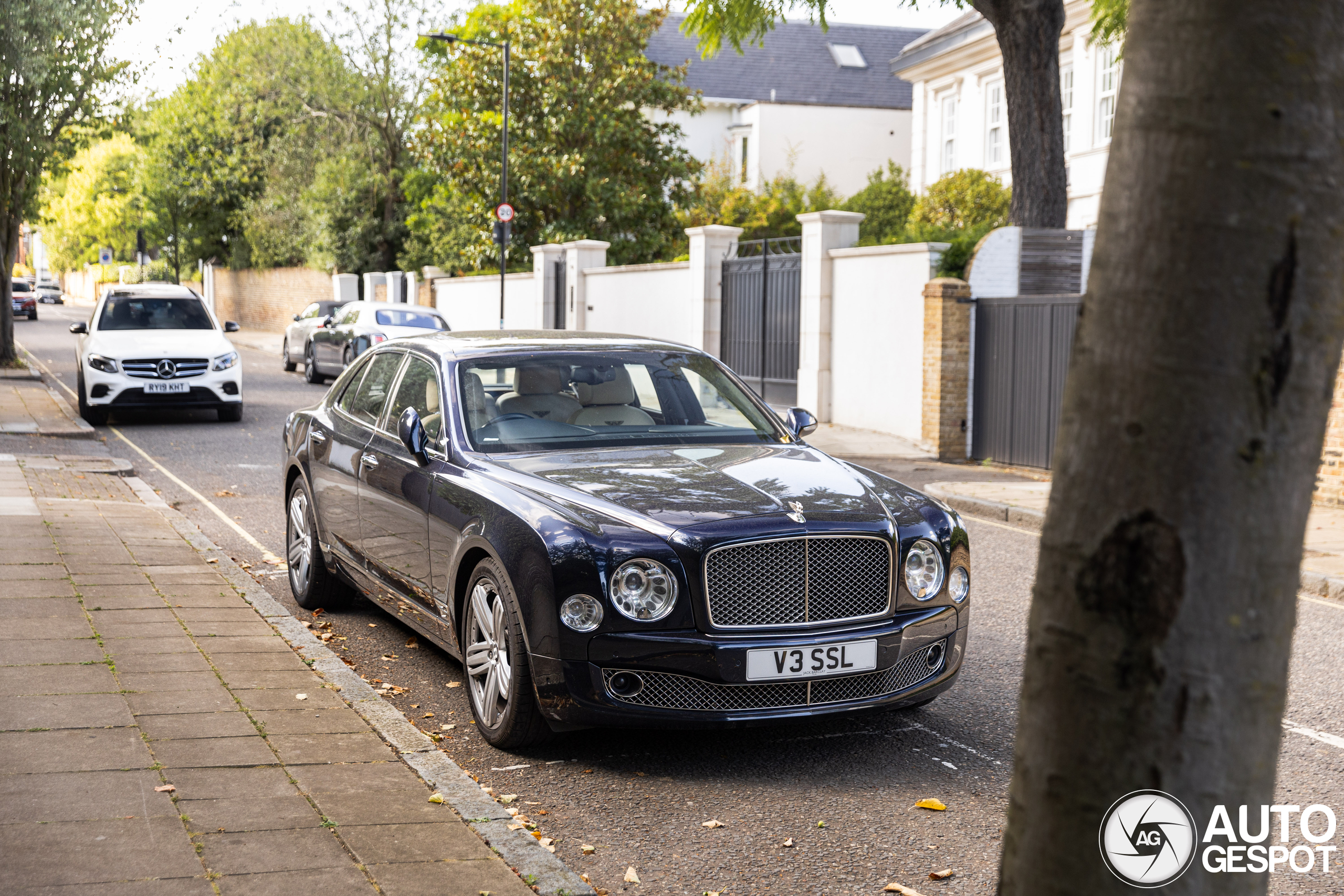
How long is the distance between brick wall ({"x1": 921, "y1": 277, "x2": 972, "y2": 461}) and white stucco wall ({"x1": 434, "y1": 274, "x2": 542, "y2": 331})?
1474cm

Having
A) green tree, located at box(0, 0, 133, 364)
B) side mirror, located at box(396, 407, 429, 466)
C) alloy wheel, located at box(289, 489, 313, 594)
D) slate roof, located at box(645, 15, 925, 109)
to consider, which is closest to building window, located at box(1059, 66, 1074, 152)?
green tree, located at box(0, 0, 133, 364)

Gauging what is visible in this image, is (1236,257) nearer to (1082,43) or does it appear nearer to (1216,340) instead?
(1216,340)

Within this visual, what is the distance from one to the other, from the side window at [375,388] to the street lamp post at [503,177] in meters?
21.4

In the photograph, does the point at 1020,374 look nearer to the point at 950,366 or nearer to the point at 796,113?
the point at 950,366

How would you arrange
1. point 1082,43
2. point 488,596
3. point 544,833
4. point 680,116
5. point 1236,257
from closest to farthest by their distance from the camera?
1. point 1236,257
2. point 544,833
3. point 488,596
4. point 1082,43
5. point 680,116

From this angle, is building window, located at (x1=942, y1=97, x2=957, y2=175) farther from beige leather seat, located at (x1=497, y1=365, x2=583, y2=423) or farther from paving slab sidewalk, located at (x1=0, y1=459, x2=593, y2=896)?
paving slab sidewalk, located at (x1=0, y1=459, x2=593, y2=896)

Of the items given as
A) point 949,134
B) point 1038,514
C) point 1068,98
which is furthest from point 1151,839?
point 949,134

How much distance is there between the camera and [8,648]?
595 centimetres

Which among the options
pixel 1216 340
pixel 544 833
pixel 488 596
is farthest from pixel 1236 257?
pixel 488 596

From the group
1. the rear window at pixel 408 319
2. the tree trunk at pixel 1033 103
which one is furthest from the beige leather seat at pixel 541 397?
the rear window at pixel 408 319

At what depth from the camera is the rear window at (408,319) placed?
25250 millimetres

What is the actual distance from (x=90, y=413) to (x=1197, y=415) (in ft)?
57.3

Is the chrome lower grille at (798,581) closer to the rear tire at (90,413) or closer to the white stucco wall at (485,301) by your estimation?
the rear tire at (90,413)

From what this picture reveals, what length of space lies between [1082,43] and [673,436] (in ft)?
83.5
